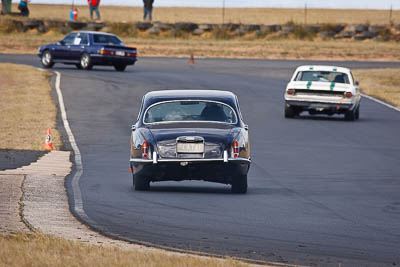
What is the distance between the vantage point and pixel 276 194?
14.6 m

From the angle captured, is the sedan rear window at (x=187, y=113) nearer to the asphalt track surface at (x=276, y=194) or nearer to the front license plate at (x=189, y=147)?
the front license plate at (x=189, y=147)

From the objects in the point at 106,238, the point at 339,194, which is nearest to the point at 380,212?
the point at 339,194

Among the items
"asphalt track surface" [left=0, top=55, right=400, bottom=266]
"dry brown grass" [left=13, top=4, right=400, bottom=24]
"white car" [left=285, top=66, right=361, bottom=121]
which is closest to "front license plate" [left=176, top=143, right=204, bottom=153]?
"asphalt track surface" [left=0, top=55, right=400, bottom=266]

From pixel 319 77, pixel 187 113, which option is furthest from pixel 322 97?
pixel 187 113

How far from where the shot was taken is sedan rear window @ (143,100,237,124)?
580 inches

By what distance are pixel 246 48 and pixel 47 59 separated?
2140 cm

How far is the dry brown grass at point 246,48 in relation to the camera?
58.5m

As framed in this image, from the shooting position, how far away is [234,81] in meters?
39.8

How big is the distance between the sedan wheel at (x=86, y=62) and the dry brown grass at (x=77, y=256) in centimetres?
3331

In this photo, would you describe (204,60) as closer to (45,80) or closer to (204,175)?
(45,80)

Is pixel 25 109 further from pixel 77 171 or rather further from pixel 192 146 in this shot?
pixel 192 146

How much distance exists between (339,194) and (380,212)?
1.82 metres

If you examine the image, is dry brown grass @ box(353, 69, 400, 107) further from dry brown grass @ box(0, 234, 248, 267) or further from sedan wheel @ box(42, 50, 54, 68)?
dry brown grass @ box(0, 234, 248, 267)

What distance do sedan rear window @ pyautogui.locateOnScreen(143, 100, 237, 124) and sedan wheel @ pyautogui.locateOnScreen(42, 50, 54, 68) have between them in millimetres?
29268
